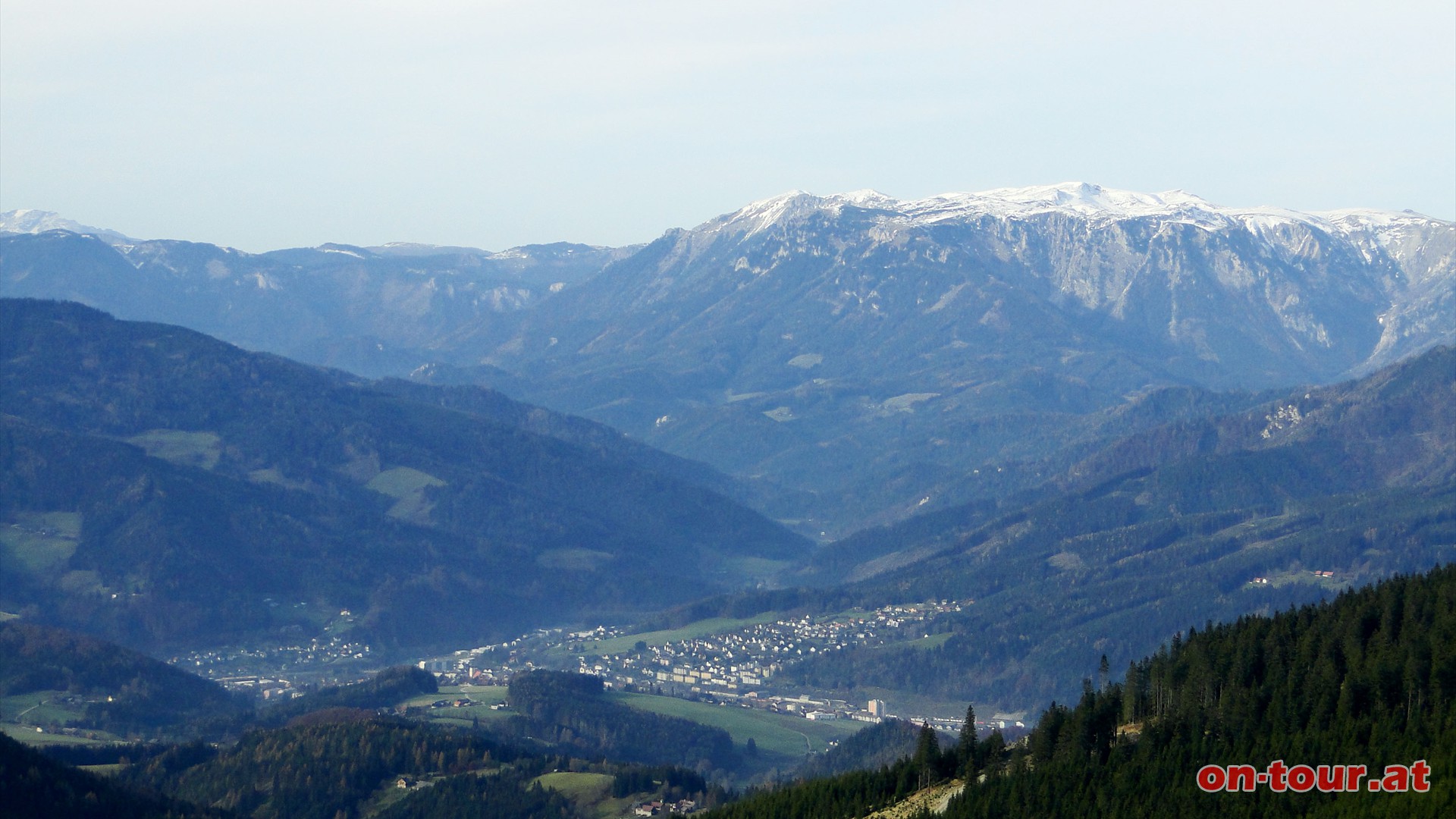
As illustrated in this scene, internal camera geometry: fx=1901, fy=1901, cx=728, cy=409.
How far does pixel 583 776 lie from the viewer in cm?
16550

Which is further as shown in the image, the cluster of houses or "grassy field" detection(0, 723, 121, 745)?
"grassy field" detection(0, 723, 121, 745)

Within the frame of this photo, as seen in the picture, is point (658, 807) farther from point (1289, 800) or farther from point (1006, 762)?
point (1289, 800)

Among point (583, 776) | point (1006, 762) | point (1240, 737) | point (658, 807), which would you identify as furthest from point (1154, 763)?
point (583, 776)

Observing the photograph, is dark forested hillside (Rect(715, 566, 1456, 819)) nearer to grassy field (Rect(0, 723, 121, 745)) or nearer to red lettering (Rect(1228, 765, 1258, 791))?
red lettering (Rect(1228, 765, 1258, 791))

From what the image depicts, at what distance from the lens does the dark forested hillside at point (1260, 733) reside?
8938 cm

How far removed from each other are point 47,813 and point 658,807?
46.9m

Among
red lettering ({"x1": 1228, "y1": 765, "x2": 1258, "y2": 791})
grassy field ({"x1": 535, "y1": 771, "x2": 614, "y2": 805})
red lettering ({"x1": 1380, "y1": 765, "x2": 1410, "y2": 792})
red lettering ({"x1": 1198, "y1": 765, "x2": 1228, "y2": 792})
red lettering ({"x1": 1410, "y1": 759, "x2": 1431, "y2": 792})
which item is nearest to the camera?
red lettering ({"x1": 1410, "y1": 759, "x2": 1431, "y2": 792})

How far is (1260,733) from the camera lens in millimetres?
98812

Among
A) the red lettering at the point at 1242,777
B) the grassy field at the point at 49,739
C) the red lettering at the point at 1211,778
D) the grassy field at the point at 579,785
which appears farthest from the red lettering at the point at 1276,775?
the grassy field at the point at 49,739

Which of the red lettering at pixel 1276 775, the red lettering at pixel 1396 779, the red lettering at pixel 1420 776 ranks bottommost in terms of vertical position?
the red lettering at pixel 1276 775

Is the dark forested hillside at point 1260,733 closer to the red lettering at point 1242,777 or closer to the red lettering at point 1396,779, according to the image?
the red lettering at point 1396,779

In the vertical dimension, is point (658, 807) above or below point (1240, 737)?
below

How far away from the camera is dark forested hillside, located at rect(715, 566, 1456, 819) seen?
293ft

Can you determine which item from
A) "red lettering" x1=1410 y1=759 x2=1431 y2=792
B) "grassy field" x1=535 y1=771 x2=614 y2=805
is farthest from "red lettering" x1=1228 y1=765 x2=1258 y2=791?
"grassy field" x1=535 y1=771 x2=614 y2=805
